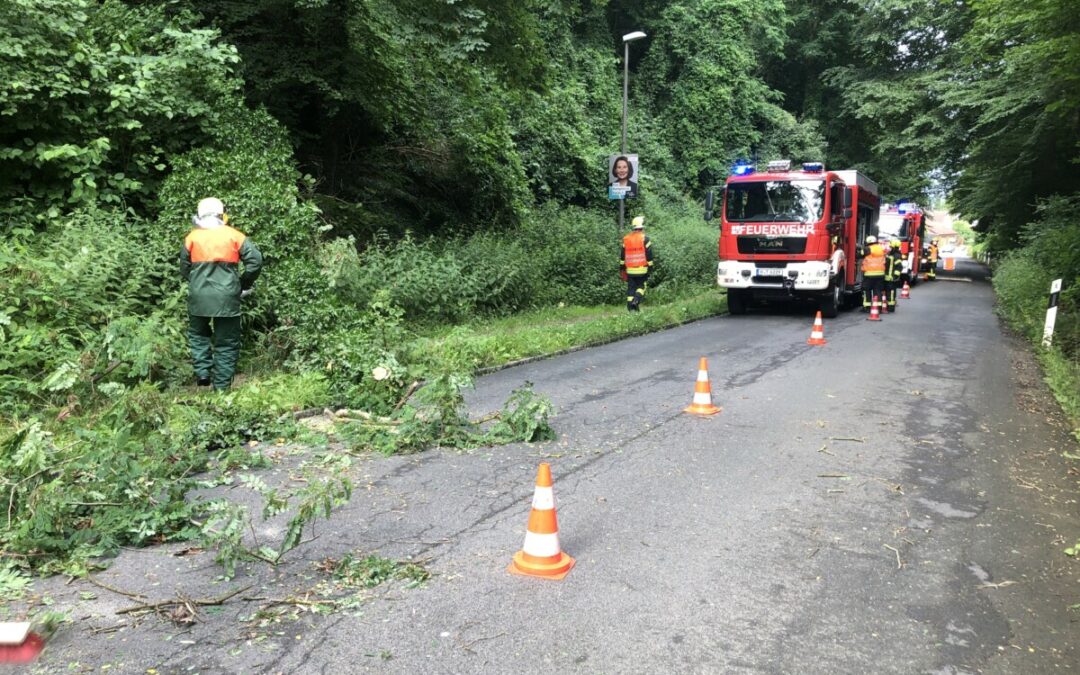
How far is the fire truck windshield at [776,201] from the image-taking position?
1584 cm

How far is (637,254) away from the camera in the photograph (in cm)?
1479

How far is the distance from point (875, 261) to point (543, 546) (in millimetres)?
15731

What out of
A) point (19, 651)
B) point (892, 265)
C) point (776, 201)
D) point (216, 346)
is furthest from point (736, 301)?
point (19, 651)

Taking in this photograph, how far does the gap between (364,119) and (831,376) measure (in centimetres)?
1028

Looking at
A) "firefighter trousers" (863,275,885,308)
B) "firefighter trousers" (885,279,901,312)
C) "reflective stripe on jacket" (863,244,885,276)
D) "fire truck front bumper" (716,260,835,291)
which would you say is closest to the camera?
"fire truck front bumper" (716,260,835,291)

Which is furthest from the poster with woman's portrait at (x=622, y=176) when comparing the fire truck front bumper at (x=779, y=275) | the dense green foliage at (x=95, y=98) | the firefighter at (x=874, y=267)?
the dense green foliage at (x=95, y=98)

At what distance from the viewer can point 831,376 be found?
959cm

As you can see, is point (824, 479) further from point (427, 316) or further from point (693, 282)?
point (693, 282)

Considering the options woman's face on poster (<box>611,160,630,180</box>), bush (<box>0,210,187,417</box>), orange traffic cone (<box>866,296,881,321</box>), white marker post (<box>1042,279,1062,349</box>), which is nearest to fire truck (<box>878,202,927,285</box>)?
orange traffic cone (<box>866,296,881,321</box>)

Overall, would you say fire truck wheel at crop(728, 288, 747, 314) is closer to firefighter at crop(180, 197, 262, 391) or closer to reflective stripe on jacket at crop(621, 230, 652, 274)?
reflective stripe on jacket at crop(621, 230, 652, 274)

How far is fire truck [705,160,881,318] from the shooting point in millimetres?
15766

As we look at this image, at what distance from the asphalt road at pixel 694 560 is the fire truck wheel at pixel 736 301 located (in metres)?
9.54

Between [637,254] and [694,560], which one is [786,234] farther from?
[694,560]

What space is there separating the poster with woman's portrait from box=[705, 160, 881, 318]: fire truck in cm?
383
